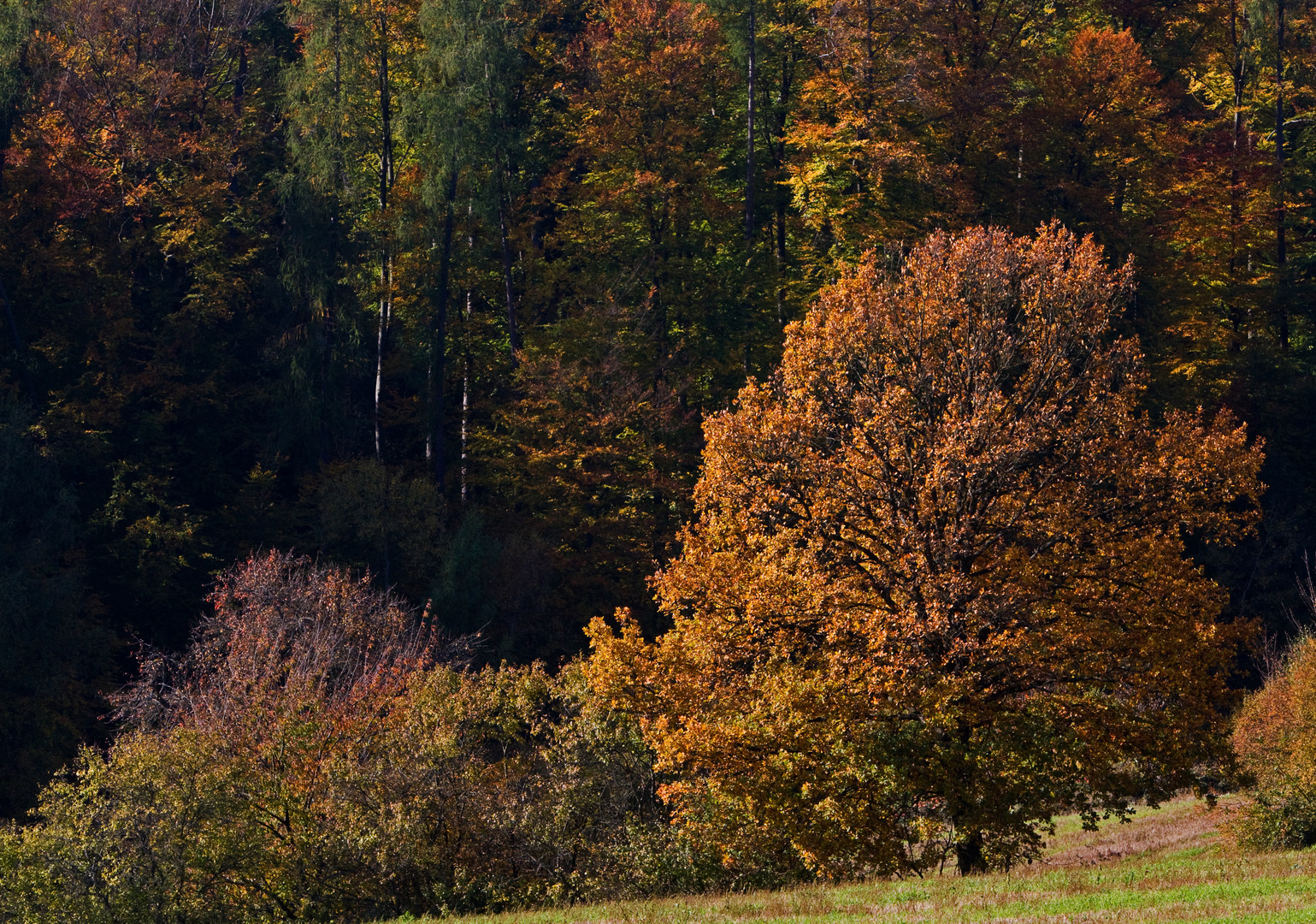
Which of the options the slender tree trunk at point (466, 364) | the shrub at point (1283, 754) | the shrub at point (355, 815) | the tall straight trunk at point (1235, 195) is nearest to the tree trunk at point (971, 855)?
the shrub at point (355, 815)

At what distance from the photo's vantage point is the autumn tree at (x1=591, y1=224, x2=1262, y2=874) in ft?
71.0

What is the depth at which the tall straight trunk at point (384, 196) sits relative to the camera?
49784 mm

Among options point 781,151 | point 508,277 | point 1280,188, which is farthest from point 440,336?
point 1280,188

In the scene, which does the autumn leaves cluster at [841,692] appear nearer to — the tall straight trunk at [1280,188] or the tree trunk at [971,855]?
the tree trunk at [971,855]

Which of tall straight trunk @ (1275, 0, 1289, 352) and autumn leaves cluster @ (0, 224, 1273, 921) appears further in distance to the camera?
tall straight trunk @ (1275, 0, 1289, 352)

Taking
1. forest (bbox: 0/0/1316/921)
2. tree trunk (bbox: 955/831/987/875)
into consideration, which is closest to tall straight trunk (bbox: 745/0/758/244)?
forest (bbox: 0/0/1316/921)

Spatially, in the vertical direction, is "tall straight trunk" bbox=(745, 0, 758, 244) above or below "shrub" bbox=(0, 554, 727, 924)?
above

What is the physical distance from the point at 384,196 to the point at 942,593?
35.8 m

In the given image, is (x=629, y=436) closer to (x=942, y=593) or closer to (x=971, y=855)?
(x=971, y=855)

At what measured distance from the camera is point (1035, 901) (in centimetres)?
1561

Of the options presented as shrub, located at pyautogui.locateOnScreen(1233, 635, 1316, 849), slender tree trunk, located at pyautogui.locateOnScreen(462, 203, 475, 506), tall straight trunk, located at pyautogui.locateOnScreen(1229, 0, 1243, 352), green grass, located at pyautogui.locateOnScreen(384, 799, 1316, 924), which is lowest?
shrub, located at pyautogui.locateOnScreen(1233, 635, 1316, 849)

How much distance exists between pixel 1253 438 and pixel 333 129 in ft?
108

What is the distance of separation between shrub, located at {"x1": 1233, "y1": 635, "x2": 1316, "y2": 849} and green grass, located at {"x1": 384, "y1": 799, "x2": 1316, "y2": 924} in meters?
4.00

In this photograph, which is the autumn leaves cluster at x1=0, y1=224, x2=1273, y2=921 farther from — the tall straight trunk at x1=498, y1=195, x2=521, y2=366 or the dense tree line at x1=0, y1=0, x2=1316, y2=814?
the tall straight trunk at x1=498, y1=195, x2=521, y2=366
